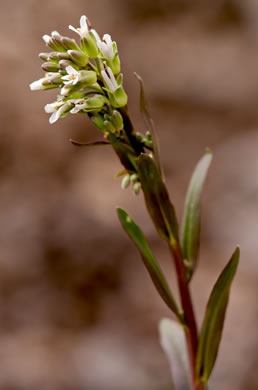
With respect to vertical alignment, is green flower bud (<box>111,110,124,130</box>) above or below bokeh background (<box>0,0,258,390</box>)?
above

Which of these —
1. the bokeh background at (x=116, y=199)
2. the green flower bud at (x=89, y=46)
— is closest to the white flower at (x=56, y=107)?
the green flower bud at (x=89, y=46)

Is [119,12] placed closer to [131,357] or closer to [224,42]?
[224,42]

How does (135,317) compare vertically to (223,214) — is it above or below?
below

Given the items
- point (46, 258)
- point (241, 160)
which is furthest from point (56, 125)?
point (241, 160)

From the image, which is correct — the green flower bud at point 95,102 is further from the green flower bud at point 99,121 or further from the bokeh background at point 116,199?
the bokeh background at point 116,199

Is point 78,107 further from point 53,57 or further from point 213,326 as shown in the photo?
point 213,326

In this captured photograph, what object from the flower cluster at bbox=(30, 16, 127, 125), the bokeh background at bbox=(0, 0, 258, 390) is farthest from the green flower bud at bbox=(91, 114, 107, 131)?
the bokeh background at bbox=(0, 0, 258, 390)

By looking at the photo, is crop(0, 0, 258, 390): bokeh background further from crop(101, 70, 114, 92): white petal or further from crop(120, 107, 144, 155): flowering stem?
crop(101, 70, 114, 92): white petal
